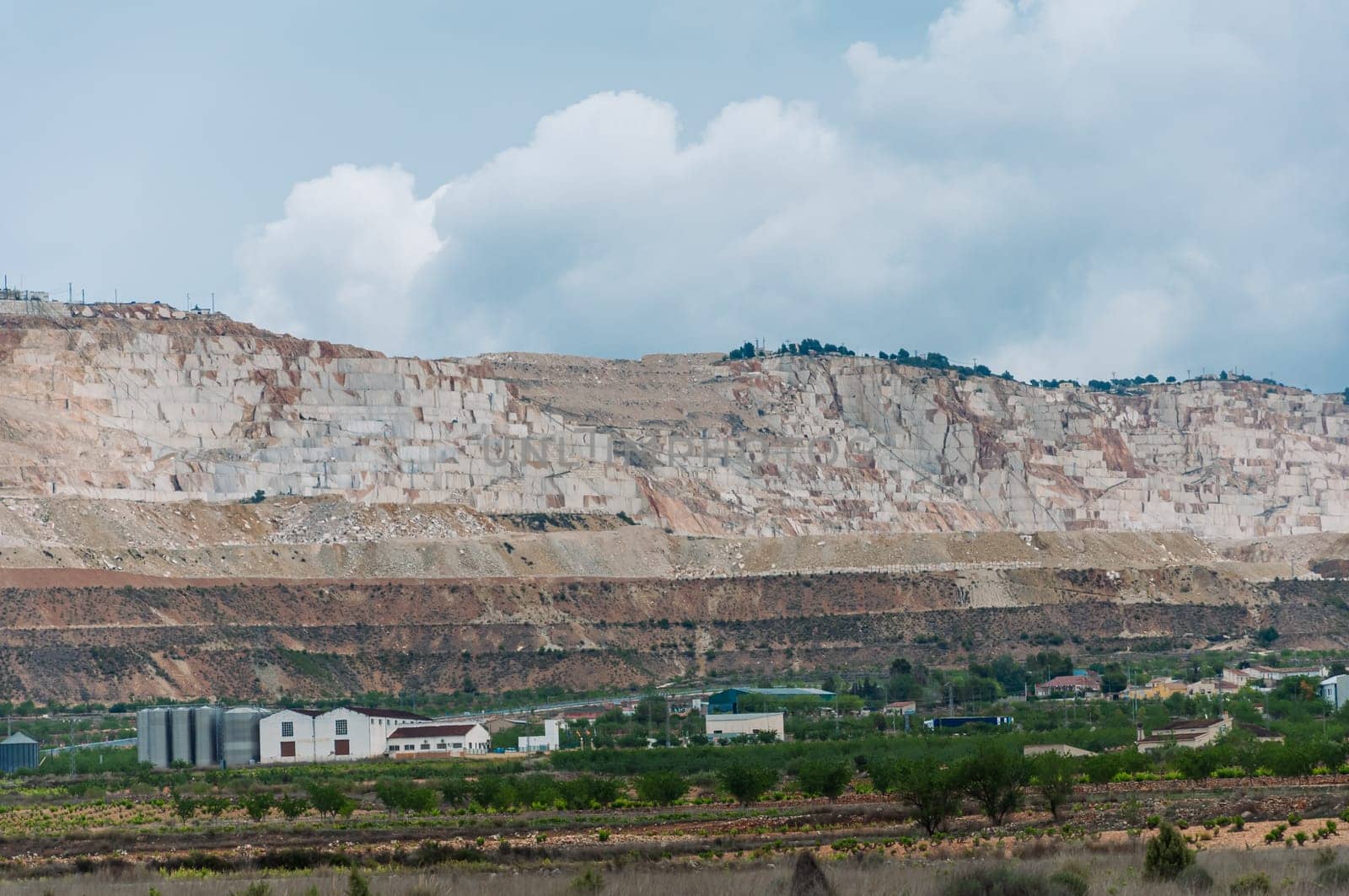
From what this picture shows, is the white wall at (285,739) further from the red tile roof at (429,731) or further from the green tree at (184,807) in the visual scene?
the green tree at (184,807)

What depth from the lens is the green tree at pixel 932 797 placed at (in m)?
44.5

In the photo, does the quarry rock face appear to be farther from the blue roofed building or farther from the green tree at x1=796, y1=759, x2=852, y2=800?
the green tree at x1=796, y1=759, x2=852, y2=800

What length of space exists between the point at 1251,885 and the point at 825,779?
26291 mm

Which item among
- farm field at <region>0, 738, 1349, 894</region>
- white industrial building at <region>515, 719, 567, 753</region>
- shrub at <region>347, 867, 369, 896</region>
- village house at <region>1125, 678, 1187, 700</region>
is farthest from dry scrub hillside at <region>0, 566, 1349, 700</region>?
shrub at <region>347, 867, 369, 896</region>

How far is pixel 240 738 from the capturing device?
7762cm

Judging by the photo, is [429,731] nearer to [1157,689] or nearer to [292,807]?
[292,807]

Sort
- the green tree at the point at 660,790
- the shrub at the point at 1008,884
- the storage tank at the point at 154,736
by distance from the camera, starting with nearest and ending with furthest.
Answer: the shrub at the point at 1008,884 < the green tree at the point at 660,790 < the storage tank at the point at 154,736

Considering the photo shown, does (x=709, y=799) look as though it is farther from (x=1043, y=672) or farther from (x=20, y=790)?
(x=1043, y=672)

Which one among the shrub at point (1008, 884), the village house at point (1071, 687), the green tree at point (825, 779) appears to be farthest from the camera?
the village house at point (1071, 687)

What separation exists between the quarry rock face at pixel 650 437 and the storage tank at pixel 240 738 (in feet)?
142

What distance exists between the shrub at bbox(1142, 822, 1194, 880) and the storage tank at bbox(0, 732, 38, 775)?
51668mm

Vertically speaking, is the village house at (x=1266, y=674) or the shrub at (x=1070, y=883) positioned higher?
the village house at (x=1266, y=674)

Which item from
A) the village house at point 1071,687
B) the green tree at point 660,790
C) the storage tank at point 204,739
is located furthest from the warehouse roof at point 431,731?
the village house at point 1071,687

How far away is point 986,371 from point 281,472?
7743 centimetres
